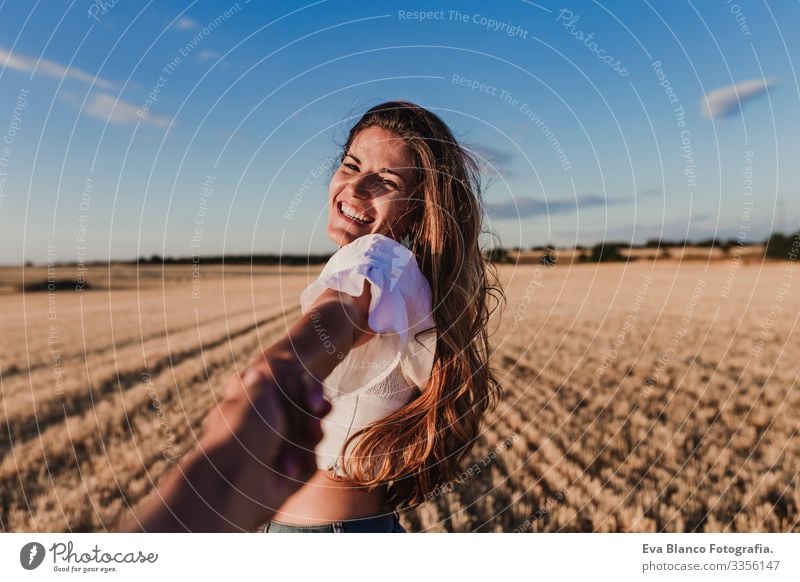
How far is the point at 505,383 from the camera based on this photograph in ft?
31.7

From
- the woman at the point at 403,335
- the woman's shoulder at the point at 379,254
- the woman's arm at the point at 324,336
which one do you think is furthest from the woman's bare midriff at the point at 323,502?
the woman's shoulder at the point at 379,254

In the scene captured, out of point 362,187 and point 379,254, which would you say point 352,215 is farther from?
point 379,254

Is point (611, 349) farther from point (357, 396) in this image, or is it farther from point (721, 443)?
point (357, 396)

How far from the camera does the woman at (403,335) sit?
6.40ft

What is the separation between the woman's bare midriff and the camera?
6.84ft

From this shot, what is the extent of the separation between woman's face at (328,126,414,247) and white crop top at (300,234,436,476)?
26 cm

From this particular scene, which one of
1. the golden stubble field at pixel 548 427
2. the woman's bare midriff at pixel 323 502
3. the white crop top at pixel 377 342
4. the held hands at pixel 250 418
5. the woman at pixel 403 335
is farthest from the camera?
the golden stubble field at pixel 548 427

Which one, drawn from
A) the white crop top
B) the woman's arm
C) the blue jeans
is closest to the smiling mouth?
the white crop top

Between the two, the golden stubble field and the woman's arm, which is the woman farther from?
the golden stubble field

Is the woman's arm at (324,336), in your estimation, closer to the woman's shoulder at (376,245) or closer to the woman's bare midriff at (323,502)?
the woman's shoulder at (376,245)

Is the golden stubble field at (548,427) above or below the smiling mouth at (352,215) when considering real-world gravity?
below

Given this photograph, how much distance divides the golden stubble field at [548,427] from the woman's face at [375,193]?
1235 millimetres

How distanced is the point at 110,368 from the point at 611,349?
9.13m

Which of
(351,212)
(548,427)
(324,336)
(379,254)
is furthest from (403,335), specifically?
(548,427)
